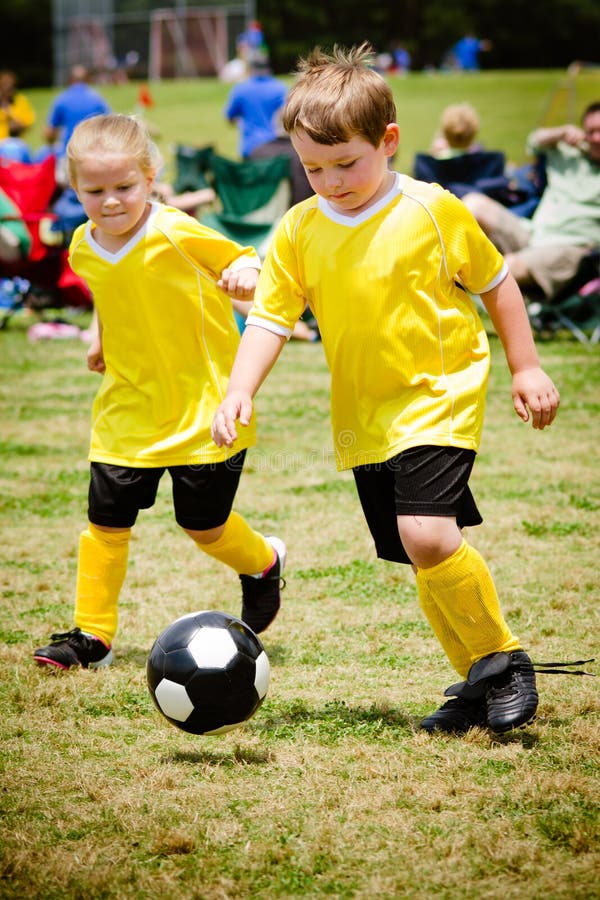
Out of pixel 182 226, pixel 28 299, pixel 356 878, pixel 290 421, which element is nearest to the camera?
pixel 356 878

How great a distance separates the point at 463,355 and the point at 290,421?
395 cm

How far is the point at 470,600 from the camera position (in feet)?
9.66

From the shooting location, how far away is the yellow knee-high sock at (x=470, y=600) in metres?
2.92

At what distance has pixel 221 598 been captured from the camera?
4.27 metres

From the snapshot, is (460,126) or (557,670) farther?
(460,126)

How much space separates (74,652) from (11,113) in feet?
42.8

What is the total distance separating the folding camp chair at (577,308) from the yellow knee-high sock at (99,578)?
19.6 ft

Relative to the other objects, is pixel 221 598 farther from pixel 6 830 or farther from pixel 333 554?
pixel 6 830

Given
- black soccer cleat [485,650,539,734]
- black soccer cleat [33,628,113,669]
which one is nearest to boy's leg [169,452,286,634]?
black soccer cleat [33,628,113,669]

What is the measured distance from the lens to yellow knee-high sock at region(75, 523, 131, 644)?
143 inches

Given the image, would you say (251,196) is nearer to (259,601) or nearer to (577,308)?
(577,308)

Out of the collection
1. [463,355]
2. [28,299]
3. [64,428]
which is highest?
[463,355]

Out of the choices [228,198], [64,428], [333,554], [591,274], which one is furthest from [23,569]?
[228,198]

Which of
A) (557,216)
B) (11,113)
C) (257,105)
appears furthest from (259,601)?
(11,113)
